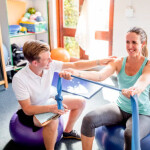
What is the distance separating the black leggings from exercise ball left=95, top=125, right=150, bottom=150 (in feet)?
0.14

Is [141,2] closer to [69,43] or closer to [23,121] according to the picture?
[69,43]

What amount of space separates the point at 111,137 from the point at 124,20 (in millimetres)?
2231

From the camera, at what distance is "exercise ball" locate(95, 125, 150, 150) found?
1518 millimetres

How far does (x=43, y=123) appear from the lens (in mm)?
1524

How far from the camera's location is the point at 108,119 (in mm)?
1562

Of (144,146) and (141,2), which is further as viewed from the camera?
(141,2)

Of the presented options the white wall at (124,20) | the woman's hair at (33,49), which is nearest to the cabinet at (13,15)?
the white wall at (124,20)

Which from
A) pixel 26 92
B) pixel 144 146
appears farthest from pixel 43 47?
pixel 144 146

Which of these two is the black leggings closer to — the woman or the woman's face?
the woman

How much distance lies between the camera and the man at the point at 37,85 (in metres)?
1.58

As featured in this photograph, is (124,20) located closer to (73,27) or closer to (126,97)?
(73,27)

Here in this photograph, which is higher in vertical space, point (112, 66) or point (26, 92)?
point (112, 66)

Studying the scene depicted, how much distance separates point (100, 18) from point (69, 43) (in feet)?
3.11

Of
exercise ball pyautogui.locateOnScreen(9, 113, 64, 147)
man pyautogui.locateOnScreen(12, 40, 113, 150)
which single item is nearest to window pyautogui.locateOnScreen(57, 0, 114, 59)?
man pyautogui.locateOnScreen(12, 40, 113, 150)
